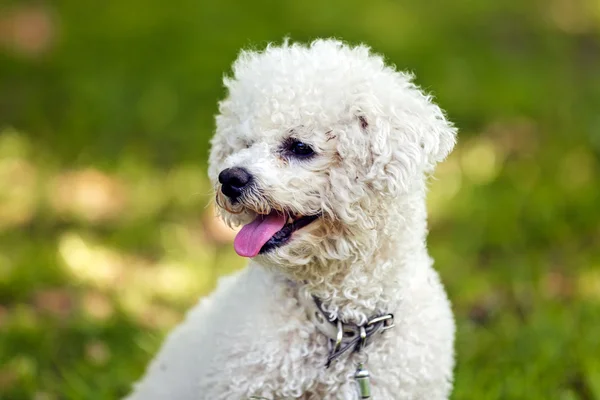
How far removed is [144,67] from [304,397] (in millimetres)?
4698

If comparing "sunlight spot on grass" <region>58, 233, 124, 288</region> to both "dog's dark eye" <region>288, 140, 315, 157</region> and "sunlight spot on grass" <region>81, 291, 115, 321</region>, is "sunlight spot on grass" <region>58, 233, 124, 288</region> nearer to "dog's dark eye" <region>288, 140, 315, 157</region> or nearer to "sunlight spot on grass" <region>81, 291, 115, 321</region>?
"sunlight spot on grass" <region>81, 291, 115, 321</region>

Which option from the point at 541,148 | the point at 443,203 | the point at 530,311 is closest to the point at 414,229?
the point at 530,311

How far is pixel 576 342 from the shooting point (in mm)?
4082

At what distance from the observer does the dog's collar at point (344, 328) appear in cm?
289

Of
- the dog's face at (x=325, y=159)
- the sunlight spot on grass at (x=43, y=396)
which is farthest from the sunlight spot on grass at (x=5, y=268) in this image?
the dog's face at (x=325, y=159)

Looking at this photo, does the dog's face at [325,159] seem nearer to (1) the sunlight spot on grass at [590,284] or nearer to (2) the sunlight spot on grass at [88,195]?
(1) the sunlight spot on grass at [590,284]

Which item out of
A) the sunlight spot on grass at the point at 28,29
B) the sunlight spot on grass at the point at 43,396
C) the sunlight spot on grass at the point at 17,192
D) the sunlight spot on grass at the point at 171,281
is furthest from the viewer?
the sunlight spot on grass at the point at 28,29

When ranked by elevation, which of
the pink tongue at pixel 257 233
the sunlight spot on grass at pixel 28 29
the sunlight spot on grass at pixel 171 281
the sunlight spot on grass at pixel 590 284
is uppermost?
the sunlight spot on grass at pixel 28 29

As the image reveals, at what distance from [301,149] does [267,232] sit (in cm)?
29

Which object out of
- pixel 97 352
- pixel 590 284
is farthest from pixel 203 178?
pixel 590 284

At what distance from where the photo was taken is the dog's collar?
2.89m

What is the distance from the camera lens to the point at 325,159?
2.79 m

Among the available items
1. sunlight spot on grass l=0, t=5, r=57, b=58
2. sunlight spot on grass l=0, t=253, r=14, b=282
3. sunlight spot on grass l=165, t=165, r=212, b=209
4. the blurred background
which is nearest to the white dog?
the blurred background

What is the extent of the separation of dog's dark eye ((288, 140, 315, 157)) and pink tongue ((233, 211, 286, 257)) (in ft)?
0.68
